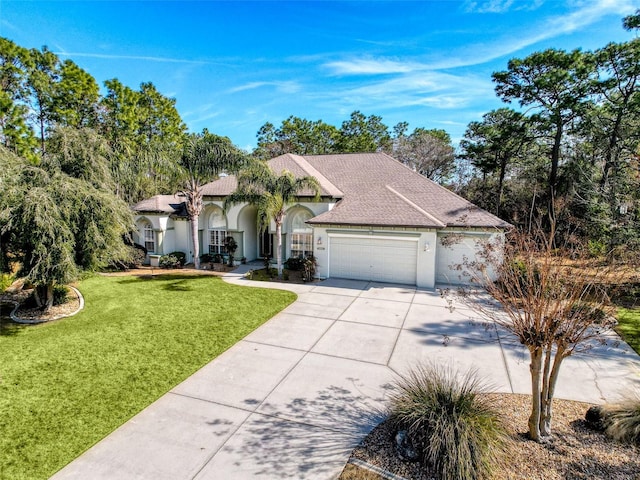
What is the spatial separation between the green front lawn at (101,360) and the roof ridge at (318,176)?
7597 millimetres

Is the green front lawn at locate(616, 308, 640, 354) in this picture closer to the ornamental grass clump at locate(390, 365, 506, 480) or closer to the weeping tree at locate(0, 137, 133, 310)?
the ornamental grass clump at locate(390, 365, 506, 480)

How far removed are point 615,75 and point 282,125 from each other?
34.0 m

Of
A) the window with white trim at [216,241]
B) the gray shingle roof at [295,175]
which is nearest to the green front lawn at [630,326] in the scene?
the gray shingle roof at [295,175]

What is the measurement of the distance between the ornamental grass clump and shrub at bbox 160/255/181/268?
60.5ft

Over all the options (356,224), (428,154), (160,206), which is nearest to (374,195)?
(356,224)

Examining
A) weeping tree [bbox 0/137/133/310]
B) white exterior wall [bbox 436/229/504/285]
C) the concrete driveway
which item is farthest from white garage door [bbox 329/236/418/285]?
weeping tree [bbox 0/137/133/310]

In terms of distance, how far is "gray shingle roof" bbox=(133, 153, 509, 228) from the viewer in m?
16.6

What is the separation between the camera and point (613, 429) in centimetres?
516

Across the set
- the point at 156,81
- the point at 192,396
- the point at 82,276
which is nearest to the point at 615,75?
the point at 192,396

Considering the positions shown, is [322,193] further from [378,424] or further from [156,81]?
[156,81]

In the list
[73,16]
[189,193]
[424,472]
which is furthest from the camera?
[189,193]

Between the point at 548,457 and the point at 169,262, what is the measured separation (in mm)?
20477

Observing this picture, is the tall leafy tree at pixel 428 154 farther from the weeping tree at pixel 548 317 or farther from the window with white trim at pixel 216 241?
the weeping tree at pixel 548 317

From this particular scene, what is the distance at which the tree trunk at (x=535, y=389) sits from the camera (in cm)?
487
